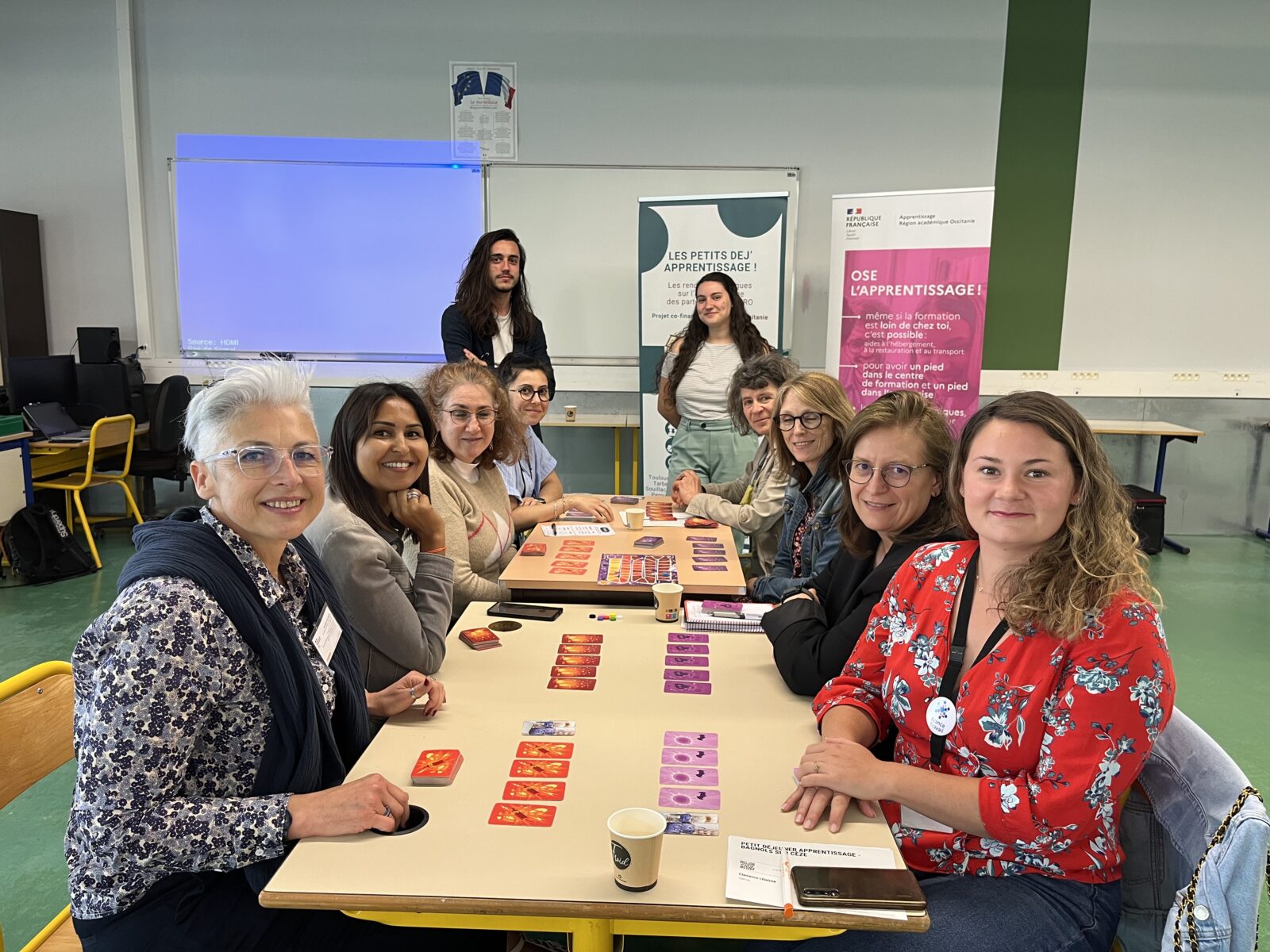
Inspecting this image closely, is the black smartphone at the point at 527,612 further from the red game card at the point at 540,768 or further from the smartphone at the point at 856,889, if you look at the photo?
the smartphone at the point at 856,889

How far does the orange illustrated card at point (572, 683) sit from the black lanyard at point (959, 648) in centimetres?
70

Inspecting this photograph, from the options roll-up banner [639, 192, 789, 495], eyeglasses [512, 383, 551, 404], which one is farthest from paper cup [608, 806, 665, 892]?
roll-up banner [639, 192, 789, 495]

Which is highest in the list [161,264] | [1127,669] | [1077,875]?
[161,264]

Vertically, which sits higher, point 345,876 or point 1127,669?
point 1127,669

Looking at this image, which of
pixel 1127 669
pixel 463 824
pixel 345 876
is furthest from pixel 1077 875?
pixel 345 876

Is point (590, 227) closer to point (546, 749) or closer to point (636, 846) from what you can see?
point (546, 749)

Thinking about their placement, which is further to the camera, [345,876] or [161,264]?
[161,264]

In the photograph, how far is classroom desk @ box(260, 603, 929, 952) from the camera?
114 cm

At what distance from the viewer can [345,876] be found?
119cm

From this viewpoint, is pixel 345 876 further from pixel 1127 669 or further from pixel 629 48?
pixel 629 48

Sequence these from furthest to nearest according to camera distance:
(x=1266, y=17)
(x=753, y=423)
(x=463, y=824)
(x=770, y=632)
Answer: (x=1266, y=17), (x=753, y=423), (x=770, y=632), (x=463, y=824)

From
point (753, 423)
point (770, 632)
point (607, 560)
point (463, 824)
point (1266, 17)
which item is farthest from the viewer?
point (1266, 17)

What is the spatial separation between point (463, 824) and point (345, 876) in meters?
0.19

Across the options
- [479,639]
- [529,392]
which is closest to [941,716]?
[479,639]
